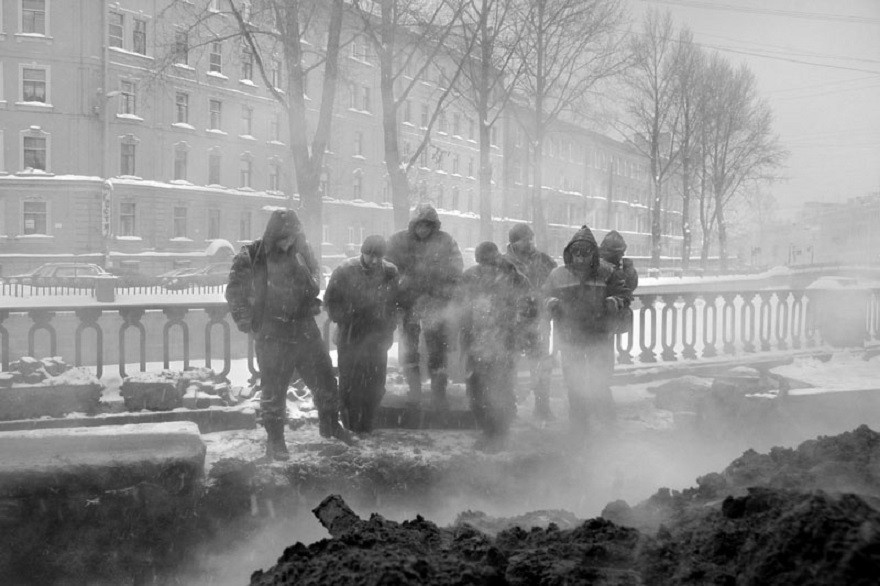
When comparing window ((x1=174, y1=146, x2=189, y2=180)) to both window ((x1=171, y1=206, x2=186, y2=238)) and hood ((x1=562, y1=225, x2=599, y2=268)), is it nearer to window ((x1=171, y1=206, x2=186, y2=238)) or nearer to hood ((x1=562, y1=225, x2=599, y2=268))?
window ((x1=171, y1=206, x2=186, y2=238))

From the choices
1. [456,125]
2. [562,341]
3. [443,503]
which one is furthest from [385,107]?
[456,125]

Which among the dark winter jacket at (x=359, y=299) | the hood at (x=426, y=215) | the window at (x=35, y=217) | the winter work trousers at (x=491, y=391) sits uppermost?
the window at (x=35, y=217)

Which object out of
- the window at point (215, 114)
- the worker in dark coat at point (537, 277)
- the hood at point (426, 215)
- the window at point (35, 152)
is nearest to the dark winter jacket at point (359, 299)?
the hood at point (426, 215)

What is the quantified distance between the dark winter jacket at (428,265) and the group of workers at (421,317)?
0.4 inches

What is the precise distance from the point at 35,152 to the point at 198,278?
1244 cm

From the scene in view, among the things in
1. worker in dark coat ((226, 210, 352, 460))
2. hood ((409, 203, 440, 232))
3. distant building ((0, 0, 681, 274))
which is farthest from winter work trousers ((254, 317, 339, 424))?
distant building ((0, 0, 681, 274))

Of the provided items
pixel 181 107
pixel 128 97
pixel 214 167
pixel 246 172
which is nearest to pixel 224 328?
pixel 128 97

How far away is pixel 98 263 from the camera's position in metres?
35.8

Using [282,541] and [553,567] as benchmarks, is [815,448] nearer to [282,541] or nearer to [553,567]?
[553,567]

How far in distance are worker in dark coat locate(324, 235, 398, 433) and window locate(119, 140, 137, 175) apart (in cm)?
3455

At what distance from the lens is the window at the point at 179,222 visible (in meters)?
39.8

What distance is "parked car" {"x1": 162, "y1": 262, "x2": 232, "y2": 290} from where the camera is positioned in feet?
91.7

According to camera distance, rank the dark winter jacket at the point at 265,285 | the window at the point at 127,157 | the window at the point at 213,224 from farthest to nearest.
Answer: the window at the point at 213,224
the window at the point at 127,157
the dark winter jacket at the point at 265,285

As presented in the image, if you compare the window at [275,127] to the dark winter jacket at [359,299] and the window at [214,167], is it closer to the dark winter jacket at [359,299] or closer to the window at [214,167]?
the window at [214,167]
